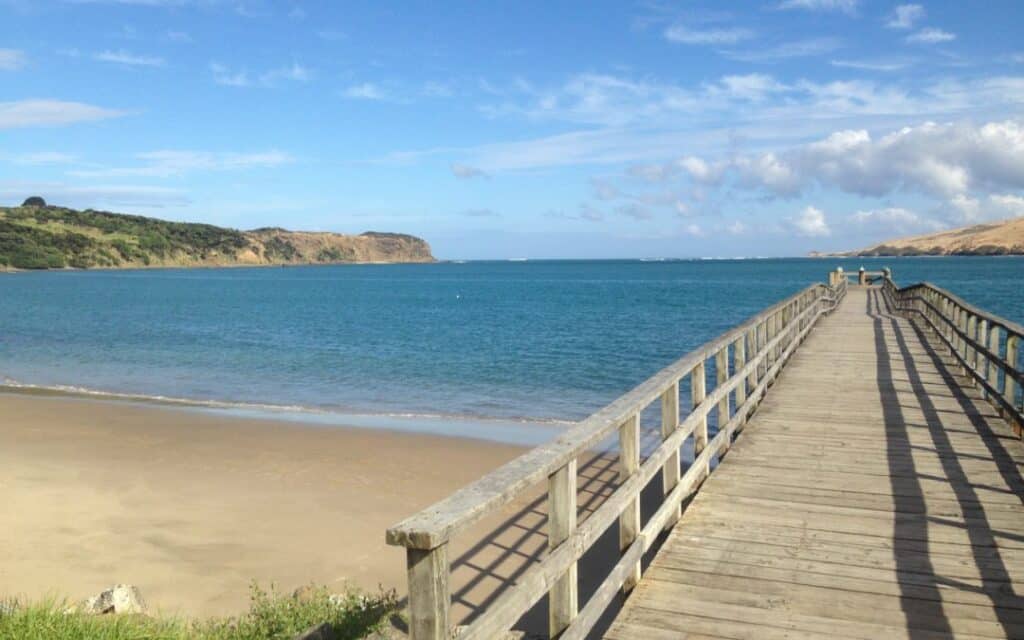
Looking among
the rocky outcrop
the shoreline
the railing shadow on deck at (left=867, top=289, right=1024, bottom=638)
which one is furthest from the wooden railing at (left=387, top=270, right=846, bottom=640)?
the shoreline

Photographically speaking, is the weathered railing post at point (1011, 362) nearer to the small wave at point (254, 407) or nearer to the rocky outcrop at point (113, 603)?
the rocky outcrop at point (113, 603)

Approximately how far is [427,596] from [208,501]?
31.8 ft

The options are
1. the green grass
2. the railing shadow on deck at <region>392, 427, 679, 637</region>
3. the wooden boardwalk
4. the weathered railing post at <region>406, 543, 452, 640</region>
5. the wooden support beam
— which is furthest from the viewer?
the wooden support beam

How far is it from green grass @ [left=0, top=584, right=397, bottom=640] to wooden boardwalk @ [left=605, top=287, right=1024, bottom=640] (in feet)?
6.80

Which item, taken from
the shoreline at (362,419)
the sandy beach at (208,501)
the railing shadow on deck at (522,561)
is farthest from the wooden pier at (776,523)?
the shoreline at (362,419)

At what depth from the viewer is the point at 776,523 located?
5.70 metres

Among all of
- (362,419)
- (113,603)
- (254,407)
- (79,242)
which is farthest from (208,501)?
(79,242)

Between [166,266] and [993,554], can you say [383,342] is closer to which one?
[993,554]

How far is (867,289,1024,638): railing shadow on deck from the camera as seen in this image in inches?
165

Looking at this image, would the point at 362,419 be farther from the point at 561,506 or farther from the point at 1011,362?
the point at 561,506

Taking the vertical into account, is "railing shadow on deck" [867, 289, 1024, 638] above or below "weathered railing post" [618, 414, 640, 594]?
below

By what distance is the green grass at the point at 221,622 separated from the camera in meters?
4.74

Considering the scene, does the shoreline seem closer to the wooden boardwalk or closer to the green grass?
the wooden boardwalk

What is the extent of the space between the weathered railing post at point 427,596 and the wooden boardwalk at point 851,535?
2104 millimetres
